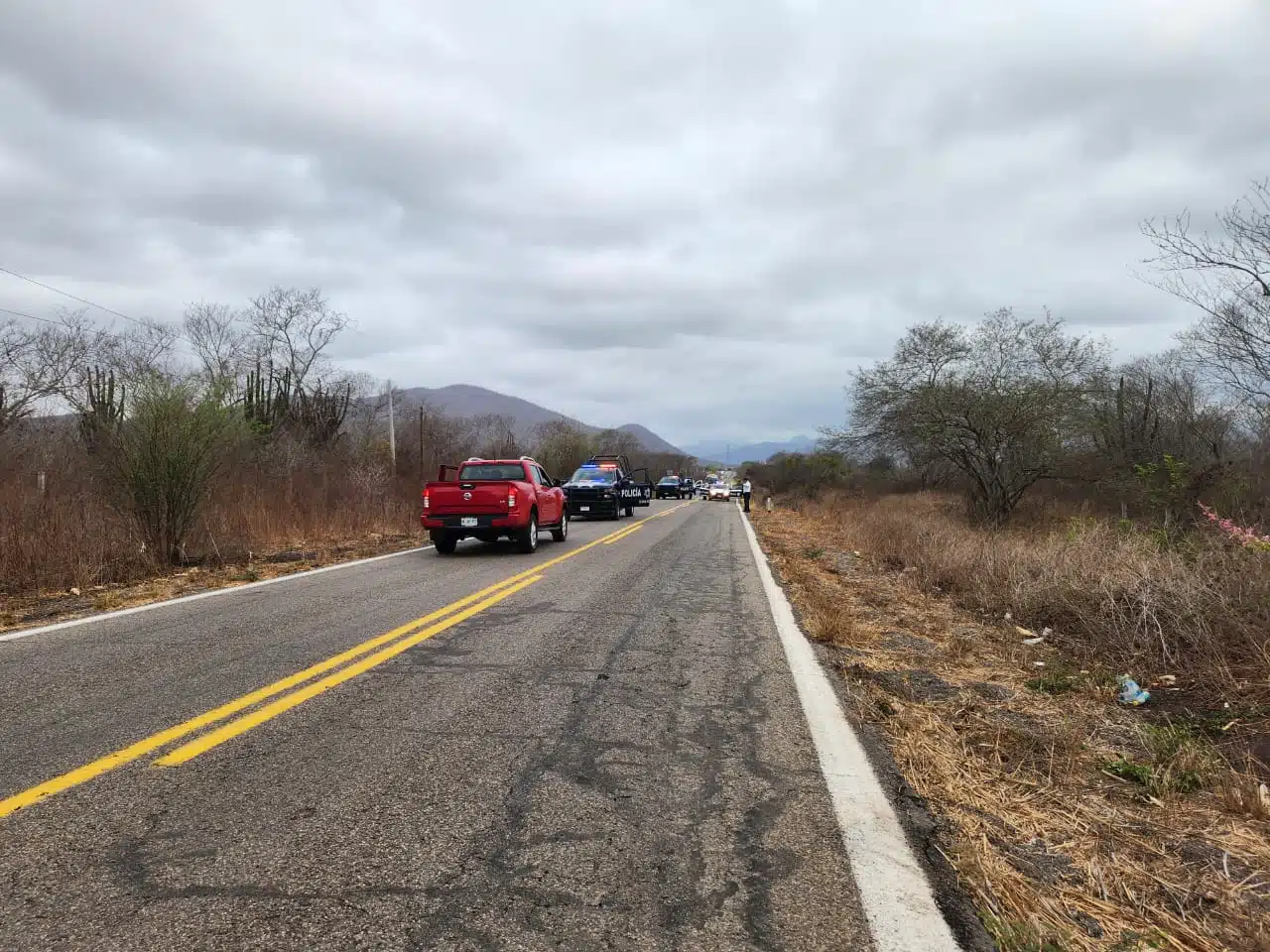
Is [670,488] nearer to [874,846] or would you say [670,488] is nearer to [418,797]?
[418,797]

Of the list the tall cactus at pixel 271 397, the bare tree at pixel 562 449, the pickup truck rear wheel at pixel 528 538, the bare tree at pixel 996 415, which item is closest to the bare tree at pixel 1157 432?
the bare tree at pixel 996 415

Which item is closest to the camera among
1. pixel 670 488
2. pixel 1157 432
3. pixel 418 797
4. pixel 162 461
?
pixel 418 797

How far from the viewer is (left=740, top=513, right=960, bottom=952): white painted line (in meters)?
2.50

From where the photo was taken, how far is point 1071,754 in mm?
4184

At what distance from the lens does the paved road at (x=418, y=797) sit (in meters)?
2.53

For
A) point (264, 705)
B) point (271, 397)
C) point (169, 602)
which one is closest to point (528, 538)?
point (169, 602)

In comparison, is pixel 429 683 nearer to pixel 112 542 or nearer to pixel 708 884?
pixel 708 884

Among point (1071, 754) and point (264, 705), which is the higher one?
point (264, 705)

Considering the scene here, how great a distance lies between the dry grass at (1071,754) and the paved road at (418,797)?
630 millimetres

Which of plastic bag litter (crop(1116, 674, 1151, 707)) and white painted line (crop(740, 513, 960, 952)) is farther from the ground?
white painted line (crop(740, 513, 960, 952))

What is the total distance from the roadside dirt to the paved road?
1.63 m

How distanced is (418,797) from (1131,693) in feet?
15.6

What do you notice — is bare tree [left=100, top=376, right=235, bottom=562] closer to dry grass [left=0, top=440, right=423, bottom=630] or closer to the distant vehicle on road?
dry grass [left=0, top=440, right=423, bottom=630]

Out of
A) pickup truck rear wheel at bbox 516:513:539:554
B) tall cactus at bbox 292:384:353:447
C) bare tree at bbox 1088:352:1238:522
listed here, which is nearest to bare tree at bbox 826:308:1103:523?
bare tree at bbox 1088:352:1238:522
